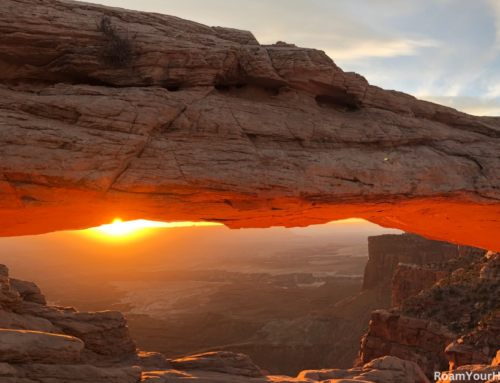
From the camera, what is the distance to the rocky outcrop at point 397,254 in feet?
173

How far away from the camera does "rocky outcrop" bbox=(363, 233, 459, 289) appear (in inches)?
2072

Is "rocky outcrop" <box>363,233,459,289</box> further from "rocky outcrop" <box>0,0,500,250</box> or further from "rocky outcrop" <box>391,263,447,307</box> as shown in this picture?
"rocky outcrop" <box>0,0,500,250</box>

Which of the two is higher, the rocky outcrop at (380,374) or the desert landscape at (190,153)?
the desert landscape at (190,153)

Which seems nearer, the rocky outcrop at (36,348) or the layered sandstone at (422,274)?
the rocky outcrop at (36,348)

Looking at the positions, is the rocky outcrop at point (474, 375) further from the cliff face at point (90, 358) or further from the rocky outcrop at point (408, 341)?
the rocky outcrop at point (408, 341)

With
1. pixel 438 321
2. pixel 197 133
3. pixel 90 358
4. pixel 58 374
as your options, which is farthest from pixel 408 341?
pixel 58 374

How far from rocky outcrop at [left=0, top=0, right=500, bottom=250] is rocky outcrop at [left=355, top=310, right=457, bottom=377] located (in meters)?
12.6

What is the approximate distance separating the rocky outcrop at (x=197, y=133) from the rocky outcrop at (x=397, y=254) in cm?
4175

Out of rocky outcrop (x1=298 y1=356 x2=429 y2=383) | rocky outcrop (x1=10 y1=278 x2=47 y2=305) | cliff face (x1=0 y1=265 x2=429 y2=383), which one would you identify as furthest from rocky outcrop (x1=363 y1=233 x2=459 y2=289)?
rocky outcrop (x1=10 y1=278 x2=47 y2=305)

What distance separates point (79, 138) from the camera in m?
10.1

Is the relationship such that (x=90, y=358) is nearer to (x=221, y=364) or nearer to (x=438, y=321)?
(x=221, y=364)

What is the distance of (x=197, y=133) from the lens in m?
11.4

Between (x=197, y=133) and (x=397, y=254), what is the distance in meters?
50.8

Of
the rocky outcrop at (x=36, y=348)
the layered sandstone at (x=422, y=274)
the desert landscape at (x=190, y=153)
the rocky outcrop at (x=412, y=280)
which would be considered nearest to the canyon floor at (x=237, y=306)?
the rocky outcrop at (x=412, y=280)
